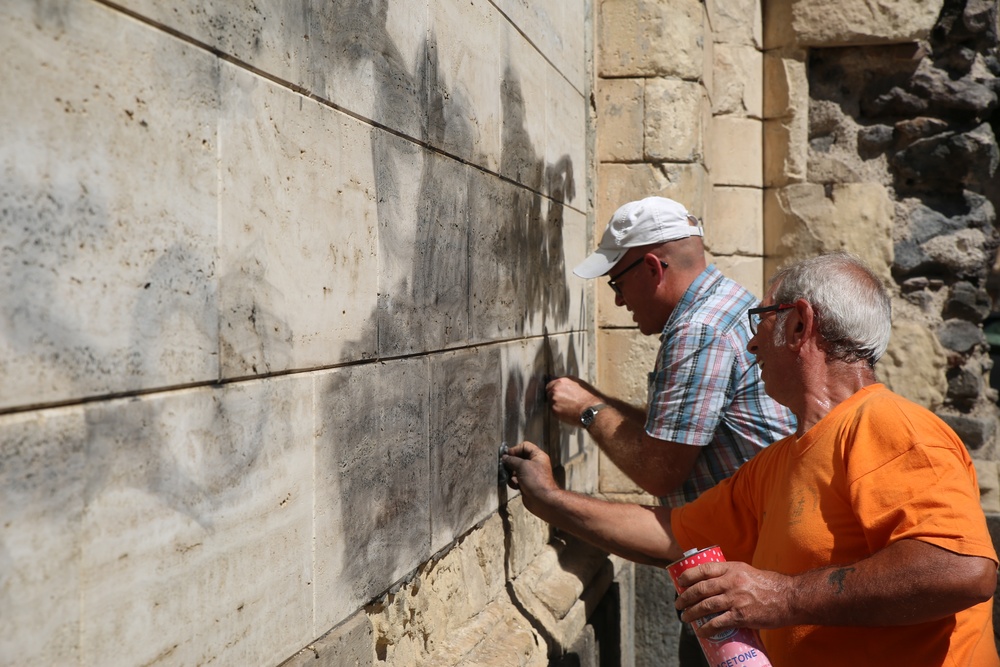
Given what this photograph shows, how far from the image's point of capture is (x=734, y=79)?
4828 millimetres

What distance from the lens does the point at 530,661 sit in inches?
101

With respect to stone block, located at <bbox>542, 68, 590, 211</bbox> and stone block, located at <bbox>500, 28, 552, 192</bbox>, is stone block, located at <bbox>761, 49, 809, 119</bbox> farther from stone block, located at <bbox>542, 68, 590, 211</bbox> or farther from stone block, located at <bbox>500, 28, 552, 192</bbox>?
stone block, located at <bbox>500, 28, 552, 192</bbox>

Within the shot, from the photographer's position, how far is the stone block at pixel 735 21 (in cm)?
479

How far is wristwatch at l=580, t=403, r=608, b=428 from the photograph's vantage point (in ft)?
10.0

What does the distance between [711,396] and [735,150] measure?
2.50 metres

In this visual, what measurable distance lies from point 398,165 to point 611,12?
8.10ft

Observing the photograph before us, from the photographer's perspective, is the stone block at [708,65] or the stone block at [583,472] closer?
the stone block at [583,472]

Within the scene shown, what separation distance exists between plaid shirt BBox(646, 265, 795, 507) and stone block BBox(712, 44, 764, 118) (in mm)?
2239

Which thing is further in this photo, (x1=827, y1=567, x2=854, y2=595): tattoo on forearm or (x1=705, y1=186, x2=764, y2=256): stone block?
(x1=705, y1=186, x2=764, y2=256): stone block

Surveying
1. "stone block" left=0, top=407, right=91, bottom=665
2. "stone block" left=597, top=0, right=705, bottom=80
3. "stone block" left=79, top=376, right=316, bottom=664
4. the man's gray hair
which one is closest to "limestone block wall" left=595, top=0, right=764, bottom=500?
"stone block" left=597, top=0, right=705, bottom=80

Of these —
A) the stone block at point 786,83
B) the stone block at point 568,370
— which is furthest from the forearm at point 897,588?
the stone block at point 786,83

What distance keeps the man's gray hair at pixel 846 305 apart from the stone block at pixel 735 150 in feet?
9.29

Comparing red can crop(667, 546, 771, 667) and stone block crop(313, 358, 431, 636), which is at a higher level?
stone block crop(313, 358, 431, 636)

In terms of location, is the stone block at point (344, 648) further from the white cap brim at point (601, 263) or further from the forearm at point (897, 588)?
the white cap brim at point (601, 263)
